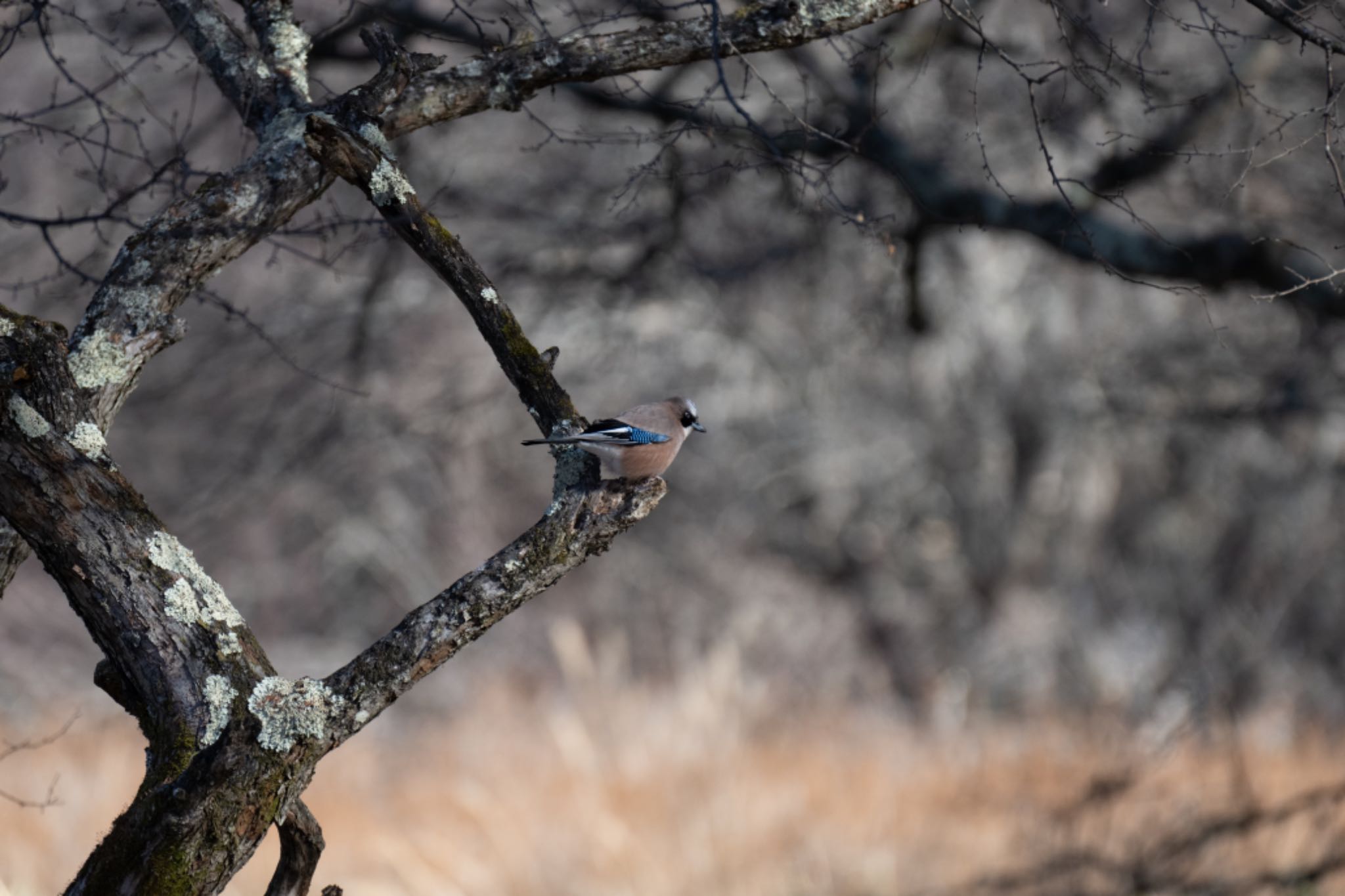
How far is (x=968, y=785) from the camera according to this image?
6.80m

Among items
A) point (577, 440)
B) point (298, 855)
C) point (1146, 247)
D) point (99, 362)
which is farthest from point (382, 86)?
point (1146, 247)

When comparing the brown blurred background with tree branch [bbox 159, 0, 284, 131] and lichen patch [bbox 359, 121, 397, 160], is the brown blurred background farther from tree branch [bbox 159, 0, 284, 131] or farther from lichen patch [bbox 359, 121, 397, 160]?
lichen patch [bbox 359, 121, 397, 160]

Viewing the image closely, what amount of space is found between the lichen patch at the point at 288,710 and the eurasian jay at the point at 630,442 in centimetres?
68

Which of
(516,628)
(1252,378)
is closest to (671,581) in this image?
(516,628)

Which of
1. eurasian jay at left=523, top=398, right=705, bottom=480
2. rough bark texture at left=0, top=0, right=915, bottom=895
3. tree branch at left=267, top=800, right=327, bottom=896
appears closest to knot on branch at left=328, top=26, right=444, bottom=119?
rough bark texture at left=0, top=0, right=915, bottom=895

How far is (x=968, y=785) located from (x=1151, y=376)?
439cm

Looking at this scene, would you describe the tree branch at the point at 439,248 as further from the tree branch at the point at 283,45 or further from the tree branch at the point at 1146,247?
the tree branch at the point at 1146,247

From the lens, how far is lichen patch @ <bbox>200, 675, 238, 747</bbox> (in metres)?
2.30

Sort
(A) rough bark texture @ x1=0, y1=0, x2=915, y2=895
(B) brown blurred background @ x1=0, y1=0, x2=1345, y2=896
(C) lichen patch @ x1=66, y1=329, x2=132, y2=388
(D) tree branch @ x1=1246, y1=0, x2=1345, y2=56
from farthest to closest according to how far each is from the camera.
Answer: (B) brown blurred background @ x1=0, y1=0, x2=1345, y2=896 → (D) tree branch @ x1=1246, y1=0, x2=1345, y2=56 → (C) lichen patch @ x1=66, y1=329, x2=132, y2=388 → (A) rough bark texture @ x1=0, y1=0, x2=915, y2=895

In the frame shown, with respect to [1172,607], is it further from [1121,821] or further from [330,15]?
[330,15]

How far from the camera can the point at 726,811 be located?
6.05m

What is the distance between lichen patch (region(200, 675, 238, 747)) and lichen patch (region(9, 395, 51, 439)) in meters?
0.60

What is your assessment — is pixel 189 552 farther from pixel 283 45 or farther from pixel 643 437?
pixel 283 45

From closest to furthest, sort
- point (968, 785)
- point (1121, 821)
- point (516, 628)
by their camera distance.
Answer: point (1121, 821) → point (968, 785) → point (516, 628)
